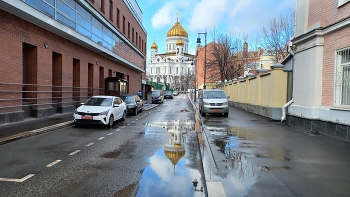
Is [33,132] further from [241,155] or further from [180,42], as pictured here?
[180,42]

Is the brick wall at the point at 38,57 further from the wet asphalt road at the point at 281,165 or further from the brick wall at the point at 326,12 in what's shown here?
the brick wall at the point at 326,12

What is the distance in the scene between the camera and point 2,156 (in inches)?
253

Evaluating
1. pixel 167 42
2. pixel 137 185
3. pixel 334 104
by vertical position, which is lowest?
pixel 137 185

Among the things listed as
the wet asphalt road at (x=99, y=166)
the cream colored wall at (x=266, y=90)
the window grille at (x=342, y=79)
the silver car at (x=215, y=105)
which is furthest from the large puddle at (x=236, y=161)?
the silver car at (x=215, y=105)

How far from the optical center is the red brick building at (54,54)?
11.3 meters

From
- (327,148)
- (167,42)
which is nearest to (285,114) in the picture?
(327,148)

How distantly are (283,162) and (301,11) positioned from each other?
26.6ft

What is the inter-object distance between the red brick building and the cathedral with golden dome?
83.2 metres

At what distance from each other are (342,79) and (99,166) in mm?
8369

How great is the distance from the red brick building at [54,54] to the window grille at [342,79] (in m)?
12.2

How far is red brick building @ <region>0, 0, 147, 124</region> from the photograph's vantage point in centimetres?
1126

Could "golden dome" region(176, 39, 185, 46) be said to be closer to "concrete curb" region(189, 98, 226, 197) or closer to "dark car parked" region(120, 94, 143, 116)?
"dark car parked" region(120, 94, 143, 116)

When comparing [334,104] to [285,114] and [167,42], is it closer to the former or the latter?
[285,114]

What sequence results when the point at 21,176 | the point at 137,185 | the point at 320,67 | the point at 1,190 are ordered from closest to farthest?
the point at 1,190, the point at 137,185, the point at 21,176, the point at 320,67
